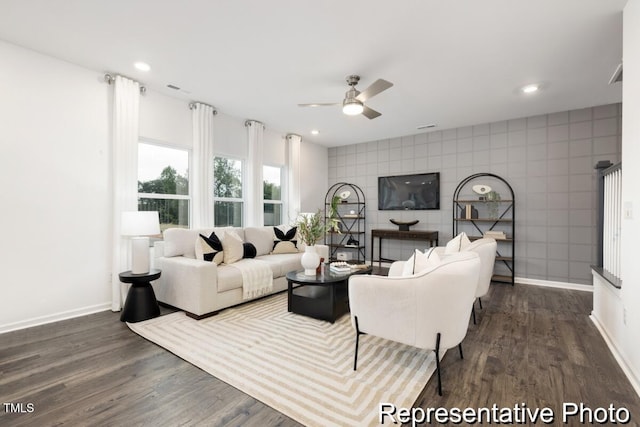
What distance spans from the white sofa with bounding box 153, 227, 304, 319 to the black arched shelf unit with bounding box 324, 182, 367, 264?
2783 millimetres

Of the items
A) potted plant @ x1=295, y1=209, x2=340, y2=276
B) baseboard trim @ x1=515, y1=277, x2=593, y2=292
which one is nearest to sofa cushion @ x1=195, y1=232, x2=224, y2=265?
potted plant @ x1=295, y1=209, x2=340, y2=276

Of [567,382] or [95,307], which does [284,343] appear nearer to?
[567,382]

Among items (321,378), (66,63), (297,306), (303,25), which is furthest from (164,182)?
(321,378)

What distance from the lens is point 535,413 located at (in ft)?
5.66

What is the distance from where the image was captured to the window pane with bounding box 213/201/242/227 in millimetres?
4906

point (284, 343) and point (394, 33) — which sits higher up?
point (394, 33)

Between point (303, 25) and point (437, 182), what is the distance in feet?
13.9

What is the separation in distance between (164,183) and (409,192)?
4.58 m

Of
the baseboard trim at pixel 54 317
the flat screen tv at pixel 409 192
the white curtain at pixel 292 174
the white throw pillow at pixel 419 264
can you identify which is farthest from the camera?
the white curtain at pixel 292 174

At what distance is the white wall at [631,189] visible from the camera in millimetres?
2021

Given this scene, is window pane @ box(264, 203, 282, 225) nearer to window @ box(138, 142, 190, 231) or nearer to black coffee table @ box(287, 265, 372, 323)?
window @ box(138, 142, 190, 231)

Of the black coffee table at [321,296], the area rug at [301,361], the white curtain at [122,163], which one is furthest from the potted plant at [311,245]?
the white curtain at [122,163]

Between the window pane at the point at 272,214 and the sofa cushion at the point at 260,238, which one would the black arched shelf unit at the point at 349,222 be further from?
the sofa cushion at the point at 260,238

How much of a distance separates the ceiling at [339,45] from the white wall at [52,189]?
1.15 feet
